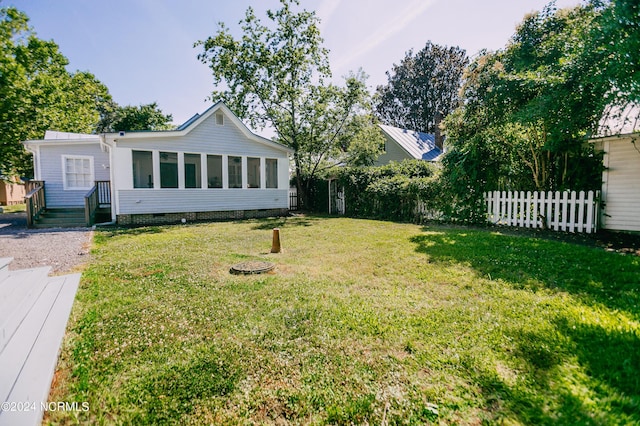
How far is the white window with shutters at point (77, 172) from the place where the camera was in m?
14.1

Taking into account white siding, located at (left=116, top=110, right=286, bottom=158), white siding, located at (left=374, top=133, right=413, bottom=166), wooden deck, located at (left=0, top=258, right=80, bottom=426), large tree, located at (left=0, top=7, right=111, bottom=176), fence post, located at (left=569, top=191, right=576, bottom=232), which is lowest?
wooden deck, located at (left=0, top=258, right=80, bottom=426)

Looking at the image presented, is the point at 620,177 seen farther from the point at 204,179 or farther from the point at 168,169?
the point at 168,169

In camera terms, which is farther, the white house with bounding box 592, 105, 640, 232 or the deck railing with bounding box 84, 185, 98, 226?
the deck railing with bounding box 84, 185, 98, 226

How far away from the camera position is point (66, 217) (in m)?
11.8

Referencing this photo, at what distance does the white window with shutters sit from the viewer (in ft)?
46.2

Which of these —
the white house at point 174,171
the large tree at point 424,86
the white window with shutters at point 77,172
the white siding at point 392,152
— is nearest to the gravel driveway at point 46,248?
the white house at point 174,171

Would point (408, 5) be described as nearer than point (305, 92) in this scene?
Yes

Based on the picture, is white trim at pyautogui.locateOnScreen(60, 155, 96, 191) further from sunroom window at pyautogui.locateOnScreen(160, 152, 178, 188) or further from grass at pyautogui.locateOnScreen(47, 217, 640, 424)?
grass at pyautogui.locateOnScreen(47, 217, 640, 424)

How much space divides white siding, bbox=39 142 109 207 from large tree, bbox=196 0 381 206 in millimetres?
8584

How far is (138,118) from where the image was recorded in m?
33.6

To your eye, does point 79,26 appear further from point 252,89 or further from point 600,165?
point 600,165

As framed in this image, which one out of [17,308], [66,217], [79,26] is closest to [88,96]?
[79,26]

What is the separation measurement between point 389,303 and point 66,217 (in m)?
13.9

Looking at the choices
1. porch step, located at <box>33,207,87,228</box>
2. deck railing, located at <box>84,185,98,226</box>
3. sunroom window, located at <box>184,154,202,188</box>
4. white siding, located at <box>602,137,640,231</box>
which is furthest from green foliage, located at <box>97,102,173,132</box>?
white siding, located at <box>602,137,640,231</box>
